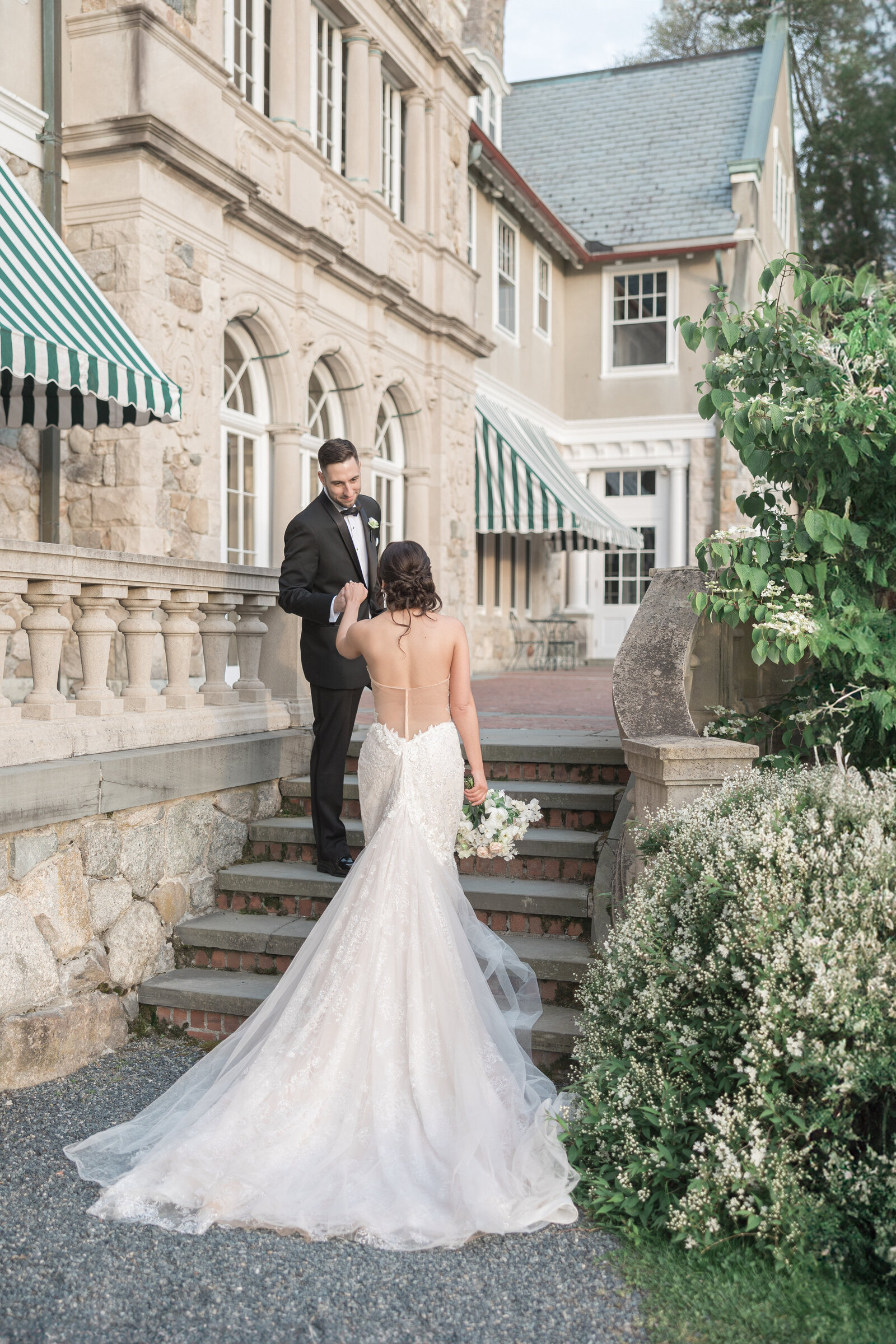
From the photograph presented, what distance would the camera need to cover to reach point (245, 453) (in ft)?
35.1

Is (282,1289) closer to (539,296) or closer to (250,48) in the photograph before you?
(250,48)

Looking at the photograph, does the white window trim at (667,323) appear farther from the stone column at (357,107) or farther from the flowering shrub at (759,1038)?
the flowering shrub at (759,1038)

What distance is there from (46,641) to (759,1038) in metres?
3.32

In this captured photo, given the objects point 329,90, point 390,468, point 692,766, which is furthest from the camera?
point 390,468

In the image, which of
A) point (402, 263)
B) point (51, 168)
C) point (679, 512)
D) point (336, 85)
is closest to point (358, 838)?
point (51, 168)

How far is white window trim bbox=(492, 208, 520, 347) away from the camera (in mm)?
17750

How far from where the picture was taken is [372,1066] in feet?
12.4

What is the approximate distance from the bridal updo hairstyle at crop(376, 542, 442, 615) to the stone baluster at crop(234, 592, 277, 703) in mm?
2424

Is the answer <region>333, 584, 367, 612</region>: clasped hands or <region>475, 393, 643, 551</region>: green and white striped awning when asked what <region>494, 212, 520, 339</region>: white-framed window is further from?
<region>333, 584, 367, 612</region>: clasped hands

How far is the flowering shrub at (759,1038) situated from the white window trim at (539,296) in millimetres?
16919

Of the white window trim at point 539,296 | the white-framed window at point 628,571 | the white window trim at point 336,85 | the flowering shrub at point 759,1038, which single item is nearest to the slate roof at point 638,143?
the white window trim at point 539,296

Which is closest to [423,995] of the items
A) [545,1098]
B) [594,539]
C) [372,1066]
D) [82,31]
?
[372,1066]

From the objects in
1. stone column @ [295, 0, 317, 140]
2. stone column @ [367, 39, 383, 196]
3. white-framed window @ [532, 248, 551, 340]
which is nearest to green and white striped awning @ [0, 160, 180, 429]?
stone column @ [295, 0, 317, 140]

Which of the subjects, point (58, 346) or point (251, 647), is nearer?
point (58, 346)
